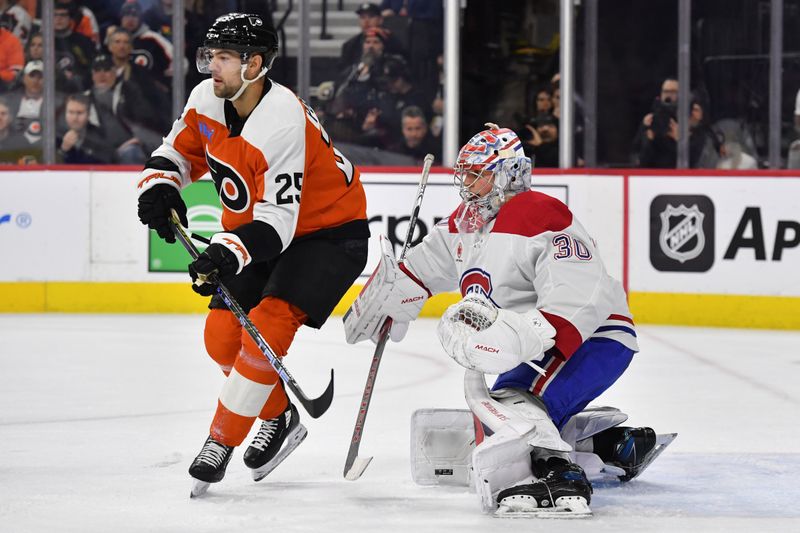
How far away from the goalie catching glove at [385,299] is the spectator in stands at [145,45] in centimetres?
442

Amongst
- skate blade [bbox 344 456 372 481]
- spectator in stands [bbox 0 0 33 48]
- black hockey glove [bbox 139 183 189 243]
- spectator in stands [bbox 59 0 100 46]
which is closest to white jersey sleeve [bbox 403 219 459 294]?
skate blade [bbox 344 456 372 481]

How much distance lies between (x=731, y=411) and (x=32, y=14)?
4.67 metres

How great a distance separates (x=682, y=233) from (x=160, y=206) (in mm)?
3925

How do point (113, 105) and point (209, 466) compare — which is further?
point (113, 105)

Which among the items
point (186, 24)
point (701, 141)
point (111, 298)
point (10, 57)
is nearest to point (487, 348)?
point (701, 141)

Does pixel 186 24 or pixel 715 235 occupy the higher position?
pixel 186 24

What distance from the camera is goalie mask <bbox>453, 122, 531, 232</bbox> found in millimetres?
2875

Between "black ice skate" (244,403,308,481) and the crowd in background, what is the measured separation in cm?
413

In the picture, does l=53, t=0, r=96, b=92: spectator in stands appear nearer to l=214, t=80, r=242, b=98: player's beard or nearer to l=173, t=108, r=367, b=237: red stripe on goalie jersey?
l=173, t=108, r=367, b=237: red stripe on goalie jersey

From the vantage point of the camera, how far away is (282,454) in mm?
3104

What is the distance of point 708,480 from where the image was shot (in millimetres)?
3080

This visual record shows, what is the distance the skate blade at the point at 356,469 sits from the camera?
9.80 feet

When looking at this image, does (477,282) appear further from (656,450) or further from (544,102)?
(544,102)

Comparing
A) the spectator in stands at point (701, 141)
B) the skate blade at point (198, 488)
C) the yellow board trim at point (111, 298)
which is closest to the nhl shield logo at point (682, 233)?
the spectator in stands at point (701, 141)
